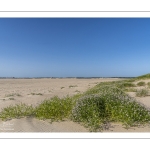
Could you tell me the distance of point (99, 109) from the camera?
6.04 meters

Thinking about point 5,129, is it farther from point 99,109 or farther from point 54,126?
point 99,109

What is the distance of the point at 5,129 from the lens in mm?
5293
